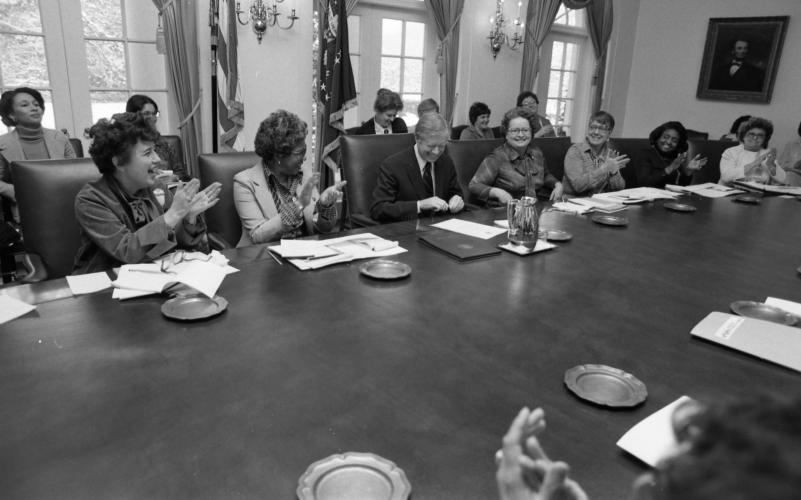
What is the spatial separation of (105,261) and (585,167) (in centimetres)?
294

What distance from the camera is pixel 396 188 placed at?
9.28 ft

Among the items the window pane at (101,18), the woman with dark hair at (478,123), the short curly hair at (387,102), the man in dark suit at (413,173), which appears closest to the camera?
the man in dark suit at (413,173)

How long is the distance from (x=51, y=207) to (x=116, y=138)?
459mm

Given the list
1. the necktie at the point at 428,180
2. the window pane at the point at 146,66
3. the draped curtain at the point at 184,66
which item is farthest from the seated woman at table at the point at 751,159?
Result: the window pane at the point at 146,66

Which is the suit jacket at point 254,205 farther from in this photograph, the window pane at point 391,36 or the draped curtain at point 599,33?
the draped curtain at point 599,33

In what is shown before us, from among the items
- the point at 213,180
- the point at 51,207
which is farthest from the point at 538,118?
the point at 51,207

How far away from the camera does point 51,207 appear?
→ 81.0 inches

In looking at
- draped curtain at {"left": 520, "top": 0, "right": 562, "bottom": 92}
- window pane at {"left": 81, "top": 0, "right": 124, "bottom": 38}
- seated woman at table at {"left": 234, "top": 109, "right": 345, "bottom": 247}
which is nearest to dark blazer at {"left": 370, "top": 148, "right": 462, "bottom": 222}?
seated woman at table at {"left": 234, "top": 109, "right": 345, "bottom": 247}

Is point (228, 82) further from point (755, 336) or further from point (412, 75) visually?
point (755, 336)

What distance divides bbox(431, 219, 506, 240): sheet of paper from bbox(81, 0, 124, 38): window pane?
3.47 m

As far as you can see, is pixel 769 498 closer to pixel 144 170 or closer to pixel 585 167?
pixel 144 170

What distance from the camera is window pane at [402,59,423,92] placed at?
231 inches

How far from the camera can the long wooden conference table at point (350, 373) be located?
0.80m

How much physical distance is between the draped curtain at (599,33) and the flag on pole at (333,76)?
3.75 m
